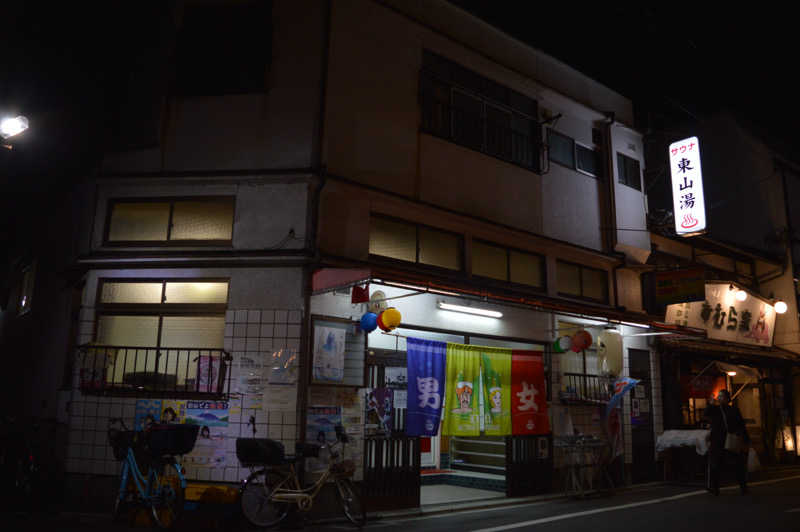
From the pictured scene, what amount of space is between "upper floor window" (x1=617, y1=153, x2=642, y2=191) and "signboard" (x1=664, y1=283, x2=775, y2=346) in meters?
4.10

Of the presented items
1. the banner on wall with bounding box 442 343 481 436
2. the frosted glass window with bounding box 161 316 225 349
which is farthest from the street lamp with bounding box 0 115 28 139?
the banner on wall with bounding box 442 343 481 436

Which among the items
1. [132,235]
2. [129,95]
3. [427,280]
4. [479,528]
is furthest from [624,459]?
[129,95]

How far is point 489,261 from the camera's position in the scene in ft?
48.0

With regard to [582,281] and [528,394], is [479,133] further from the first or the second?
[528,394]

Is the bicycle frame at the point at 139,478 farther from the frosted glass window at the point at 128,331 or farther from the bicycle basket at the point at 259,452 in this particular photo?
the frosted glass window at the point at 128,331

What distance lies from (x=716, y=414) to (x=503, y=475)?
5303mm

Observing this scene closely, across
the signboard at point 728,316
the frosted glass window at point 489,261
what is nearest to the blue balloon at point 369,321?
the frosted glass window at point 489,261

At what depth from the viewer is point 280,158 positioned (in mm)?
11500

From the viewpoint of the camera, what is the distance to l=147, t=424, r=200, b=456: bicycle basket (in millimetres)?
8844

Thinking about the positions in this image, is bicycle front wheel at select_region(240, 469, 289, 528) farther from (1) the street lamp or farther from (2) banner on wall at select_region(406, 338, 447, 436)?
(1) the street lamp

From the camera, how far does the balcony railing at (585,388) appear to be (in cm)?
1512

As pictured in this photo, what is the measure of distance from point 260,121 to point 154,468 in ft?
21.8

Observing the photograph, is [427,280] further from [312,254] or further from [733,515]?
[733,515]

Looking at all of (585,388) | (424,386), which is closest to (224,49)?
(424,386)
